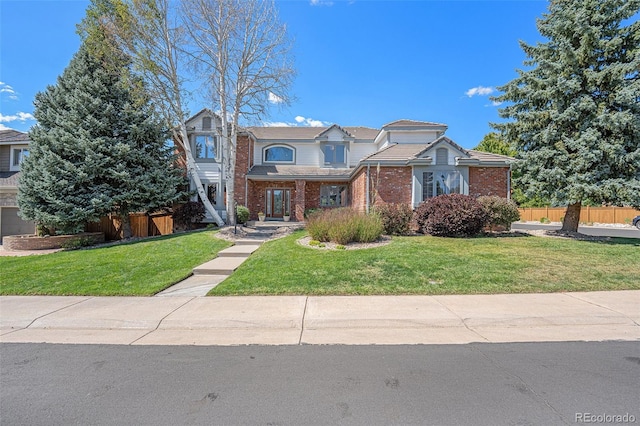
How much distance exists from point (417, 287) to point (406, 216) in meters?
6.11

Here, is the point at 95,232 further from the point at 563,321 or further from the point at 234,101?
the point at 563,321

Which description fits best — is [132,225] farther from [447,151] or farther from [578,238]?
[578,238]

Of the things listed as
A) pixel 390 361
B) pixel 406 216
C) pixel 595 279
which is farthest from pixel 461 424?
pixel 406 216

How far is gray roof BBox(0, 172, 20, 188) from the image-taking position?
1702 cm

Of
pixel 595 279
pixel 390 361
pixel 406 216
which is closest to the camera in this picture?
pixel 390 361

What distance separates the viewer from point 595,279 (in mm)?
6996

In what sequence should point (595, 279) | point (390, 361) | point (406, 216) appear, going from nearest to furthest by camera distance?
point (390, 361) → point (595, 279) → point (406, 216)

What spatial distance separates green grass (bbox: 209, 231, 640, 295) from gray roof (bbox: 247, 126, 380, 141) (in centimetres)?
1440

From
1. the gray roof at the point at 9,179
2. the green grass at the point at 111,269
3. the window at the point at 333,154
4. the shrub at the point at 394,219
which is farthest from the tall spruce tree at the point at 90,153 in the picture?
the shrub at the point at 394,219

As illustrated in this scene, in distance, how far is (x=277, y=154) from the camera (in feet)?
72.6

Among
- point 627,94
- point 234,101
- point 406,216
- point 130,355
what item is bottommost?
point 130,355

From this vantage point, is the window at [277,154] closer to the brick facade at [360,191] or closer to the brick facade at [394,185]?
the brick facade at [360,191]

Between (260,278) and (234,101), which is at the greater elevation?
(234,101)

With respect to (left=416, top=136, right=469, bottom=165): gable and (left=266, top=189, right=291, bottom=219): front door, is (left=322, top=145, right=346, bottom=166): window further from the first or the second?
(left=416, top=136, right=469, bottom=165): gable
